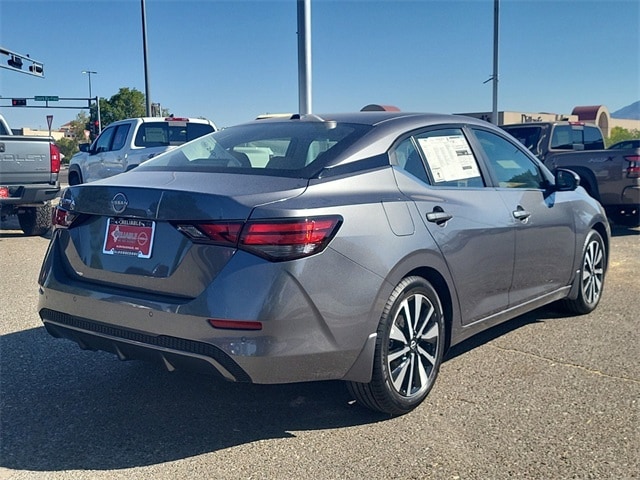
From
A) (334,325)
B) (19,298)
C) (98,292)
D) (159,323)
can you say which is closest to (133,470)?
(159,323)

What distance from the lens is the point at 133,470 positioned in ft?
9.92

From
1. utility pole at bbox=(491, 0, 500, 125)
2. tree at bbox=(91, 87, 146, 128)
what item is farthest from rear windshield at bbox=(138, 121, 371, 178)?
tree at bbox=(91, 87, 146, 128)

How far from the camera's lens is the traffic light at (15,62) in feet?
108

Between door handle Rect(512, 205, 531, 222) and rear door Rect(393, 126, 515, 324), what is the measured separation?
0.11 m

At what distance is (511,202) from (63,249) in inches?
112

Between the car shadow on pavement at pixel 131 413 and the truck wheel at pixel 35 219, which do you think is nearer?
the car shadow on pavement at pixel 131 413

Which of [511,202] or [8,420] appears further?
[511,202]

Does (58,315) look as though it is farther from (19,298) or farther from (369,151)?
(19,298)

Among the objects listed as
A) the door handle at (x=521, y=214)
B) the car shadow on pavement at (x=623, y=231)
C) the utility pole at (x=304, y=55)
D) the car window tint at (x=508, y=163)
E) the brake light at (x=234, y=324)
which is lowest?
the car shadow on pavement at (x=623, y=231)

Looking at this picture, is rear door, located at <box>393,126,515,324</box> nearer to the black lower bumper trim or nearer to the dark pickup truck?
the black lower bumper trim

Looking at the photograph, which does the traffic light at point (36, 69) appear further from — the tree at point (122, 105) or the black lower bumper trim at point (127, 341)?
the black lower bumper trim at point (127, 341)

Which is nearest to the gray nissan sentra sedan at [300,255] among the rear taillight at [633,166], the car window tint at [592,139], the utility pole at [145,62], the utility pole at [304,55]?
the utility pole at [304,55]

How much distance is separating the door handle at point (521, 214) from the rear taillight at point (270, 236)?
194cm

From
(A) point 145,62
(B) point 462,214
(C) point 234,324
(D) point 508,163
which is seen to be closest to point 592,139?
(D) point 508,163
